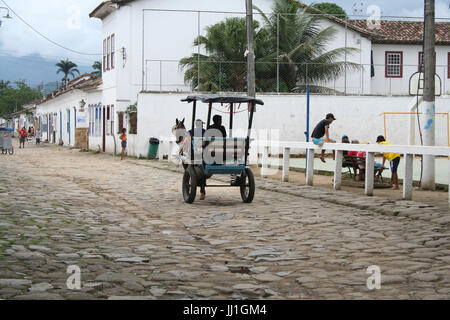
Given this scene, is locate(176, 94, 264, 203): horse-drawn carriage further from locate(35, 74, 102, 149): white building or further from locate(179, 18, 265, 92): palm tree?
locate(35, 74, 102, 149): white building

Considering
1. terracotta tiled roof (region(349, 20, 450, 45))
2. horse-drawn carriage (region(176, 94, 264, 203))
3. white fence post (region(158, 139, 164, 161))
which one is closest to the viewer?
horse-drawn carriage (region(176, 94, 264, 203))

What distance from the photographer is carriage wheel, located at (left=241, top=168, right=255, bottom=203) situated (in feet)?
40.5

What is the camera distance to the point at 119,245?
7879mm

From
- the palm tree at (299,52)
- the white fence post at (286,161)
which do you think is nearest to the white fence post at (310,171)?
the white fence post at (286,161)

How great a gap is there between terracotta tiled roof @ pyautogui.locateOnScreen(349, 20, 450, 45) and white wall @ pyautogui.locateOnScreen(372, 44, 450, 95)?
50 centimetres

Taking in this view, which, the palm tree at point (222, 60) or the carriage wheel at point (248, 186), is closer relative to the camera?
the carriage wheel at point (248, 186)

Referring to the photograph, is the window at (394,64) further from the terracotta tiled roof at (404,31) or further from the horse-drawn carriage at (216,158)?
the horse-drawn carriage at (216,158)

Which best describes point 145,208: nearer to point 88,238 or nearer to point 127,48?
point 88,238

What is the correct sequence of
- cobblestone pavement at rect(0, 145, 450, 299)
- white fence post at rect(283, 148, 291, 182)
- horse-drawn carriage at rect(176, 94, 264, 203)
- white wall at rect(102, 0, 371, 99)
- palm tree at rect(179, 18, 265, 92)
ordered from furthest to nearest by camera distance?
white wall at rect(102, 0, 371, 99) → palm tree at rect(179, 18, 265, 92) → white fence post at rect(283, 148, 291, 182) → horse-drawn carriage at rect(176, 94, 264, 203) → cobblestone pavement at rect(0, 145, 450, 299)

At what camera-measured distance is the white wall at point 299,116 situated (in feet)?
97.8

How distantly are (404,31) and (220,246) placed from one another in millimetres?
36989

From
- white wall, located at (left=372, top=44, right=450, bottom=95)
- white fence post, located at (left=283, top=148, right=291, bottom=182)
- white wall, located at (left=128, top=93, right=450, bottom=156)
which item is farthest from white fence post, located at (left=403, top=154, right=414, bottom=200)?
white wall, located at (left=372, top=44, right=450, bottom=95)

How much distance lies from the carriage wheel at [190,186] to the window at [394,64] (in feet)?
90.1
